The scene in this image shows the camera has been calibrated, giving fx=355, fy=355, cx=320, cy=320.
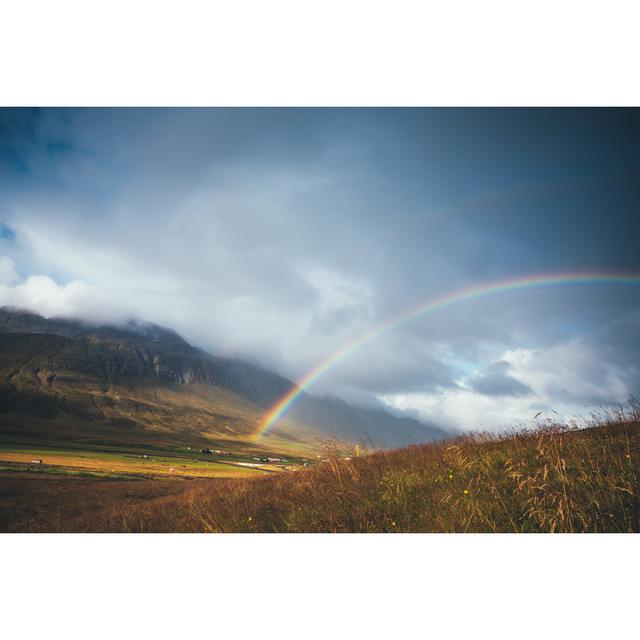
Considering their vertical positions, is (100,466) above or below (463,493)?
below

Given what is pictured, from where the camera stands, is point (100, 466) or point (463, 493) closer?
point (463, 493)

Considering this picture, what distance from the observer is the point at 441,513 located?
14.1 ft

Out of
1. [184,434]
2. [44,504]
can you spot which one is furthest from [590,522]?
[184,434]

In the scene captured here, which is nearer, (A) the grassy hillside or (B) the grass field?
(A) the grassy hillside

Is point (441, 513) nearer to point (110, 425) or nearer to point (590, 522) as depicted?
point (590, 522)

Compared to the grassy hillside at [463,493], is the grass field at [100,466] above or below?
below

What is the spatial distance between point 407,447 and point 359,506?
4.99 meters

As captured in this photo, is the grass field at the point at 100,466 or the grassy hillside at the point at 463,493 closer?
the grassy hillside at the point at 463,493

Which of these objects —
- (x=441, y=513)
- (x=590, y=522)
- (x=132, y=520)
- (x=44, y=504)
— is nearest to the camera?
(x=590, y=522)

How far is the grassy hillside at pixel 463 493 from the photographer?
12.6 feet

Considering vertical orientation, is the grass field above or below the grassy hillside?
below

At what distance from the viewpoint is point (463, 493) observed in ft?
15.1

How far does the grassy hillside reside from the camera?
12.6 ft

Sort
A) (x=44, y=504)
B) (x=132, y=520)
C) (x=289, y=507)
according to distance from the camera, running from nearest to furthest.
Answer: (x=289, y=507) < (x=132, y=520) < (x=44, y=504)
